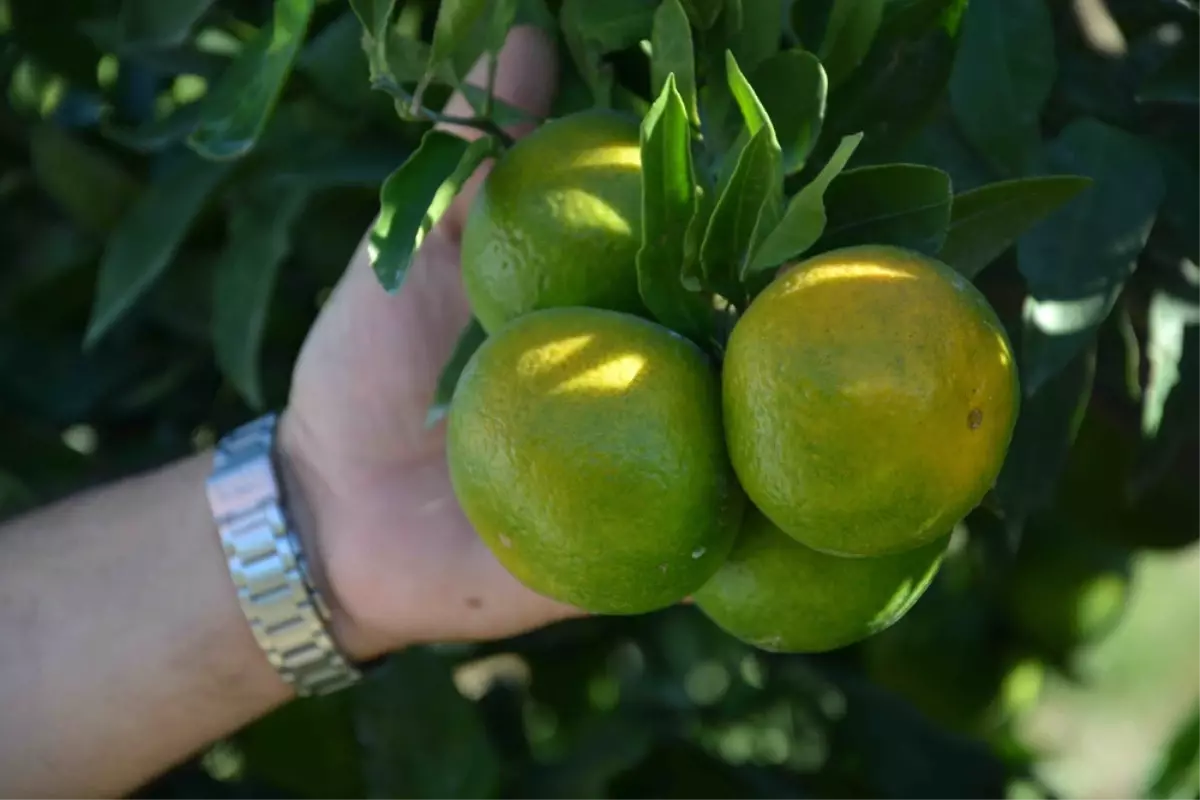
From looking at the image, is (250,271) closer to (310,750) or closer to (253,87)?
(253,87)

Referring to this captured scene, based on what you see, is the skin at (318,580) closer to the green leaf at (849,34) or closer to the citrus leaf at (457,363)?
the citrus leaf at (457,363)

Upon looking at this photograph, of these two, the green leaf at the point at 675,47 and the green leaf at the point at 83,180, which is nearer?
the green leaf at the point at 675,47

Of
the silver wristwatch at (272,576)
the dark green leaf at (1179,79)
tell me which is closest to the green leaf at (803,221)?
the dark green leaf at (1179,79)

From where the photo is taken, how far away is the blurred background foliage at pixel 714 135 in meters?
0.54

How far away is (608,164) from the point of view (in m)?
0.49

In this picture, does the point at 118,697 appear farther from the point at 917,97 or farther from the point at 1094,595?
the point at 1094,595

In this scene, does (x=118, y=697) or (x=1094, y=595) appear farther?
(x=1094, y=595)

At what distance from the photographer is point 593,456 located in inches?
16.9

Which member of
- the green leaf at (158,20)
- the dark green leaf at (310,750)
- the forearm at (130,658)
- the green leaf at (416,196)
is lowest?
the dark green leaf at (310,750)

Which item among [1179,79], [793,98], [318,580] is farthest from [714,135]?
[318,580]

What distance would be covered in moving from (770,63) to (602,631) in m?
0.74

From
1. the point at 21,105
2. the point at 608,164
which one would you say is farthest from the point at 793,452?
the point at 21,105

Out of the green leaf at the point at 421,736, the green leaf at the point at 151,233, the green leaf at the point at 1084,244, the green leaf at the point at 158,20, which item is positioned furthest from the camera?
the green leaf at the point at 421,736

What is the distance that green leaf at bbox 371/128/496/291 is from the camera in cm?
46
